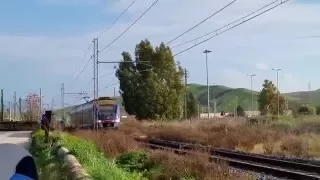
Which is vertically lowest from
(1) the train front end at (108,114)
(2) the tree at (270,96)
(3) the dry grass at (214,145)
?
(3) the dry grass at (214,145)

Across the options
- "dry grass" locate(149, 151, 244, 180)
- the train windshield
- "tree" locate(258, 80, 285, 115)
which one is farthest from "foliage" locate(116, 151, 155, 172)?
"tree" locate(258, 80, 285, 115)

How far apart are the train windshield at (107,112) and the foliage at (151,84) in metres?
26.5

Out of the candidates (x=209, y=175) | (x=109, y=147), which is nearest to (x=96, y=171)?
(x=209, y=175)

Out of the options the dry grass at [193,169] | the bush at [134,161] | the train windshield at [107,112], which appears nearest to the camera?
the dry grass at [193,169]

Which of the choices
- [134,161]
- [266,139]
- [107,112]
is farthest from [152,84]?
[134,161]

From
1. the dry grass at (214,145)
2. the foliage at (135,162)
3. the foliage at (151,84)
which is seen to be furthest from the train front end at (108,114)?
the foliage at (135,162)

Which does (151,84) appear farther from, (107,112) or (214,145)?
(214,145)

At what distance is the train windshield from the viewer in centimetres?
5844

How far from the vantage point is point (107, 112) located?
5916 cm

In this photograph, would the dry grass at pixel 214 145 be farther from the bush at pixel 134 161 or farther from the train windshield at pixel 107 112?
the train windshield at pixel 107 112

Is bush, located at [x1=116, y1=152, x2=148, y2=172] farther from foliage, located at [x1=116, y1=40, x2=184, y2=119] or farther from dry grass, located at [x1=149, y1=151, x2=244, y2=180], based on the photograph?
foliage, located at [x1=116, y1=40, x2=184, y2=119]

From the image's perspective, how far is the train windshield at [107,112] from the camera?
5844 cm

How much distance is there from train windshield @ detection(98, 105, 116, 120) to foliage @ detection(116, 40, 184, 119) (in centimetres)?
2655

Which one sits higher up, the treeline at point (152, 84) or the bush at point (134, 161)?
the treeline at point (152, 84)
